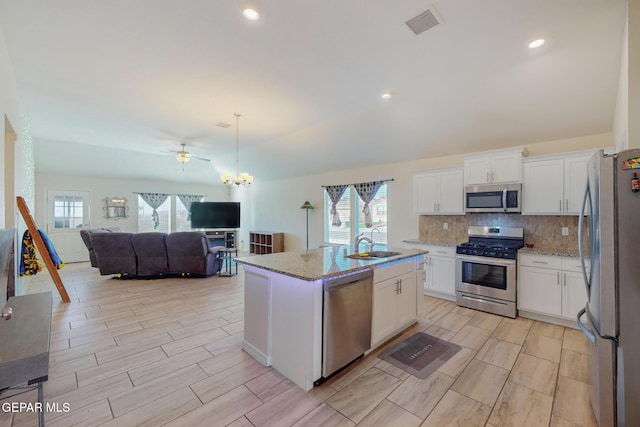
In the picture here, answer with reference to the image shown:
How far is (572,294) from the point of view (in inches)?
128

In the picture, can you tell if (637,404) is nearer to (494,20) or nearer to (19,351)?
(494,20)

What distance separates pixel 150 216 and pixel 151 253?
13.5 ft

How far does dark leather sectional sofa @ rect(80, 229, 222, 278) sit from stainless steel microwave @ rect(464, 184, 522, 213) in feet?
16.4

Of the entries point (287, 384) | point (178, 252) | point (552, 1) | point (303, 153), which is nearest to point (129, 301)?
point (178, 252)

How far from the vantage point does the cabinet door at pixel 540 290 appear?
3.36 meters

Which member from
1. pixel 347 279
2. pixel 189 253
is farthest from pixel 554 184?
pixel 189 253

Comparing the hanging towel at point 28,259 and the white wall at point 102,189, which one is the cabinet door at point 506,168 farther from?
the white wall at point 102,189

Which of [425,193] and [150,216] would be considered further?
[150,216]

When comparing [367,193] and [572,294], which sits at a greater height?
[367,193]

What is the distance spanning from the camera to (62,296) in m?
4.22

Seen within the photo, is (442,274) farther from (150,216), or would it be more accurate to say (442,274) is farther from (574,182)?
(150,216)

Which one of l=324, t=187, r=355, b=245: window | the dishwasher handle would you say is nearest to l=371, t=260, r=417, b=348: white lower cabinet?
the dishwasher handle

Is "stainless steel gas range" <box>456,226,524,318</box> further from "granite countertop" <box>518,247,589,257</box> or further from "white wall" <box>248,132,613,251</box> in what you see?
"white wall" <box>248,132,613,251</box>

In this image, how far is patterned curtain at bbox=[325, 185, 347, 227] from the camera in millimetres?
6722
